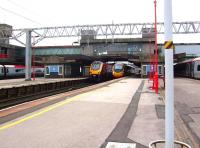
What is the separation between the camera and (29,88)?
24.3 metres

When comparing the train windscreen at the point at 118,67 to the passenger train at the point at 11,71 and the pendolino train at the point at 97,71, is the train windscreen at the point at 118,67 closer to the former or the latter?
the pendolino train at the point at 97,71

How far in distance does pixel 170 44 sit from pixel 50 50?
87729 millimetres

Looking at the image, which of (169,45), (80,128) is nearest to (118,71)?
(80,128)

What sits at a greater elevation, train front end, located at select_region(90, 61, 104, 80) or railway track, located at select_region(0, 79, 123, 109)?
train front end, located at select_region(90, 61, 104, 80)

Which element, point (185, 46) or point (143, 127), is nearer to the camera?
point (143, 127)

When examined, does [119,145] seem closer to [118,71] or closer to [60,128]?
[60,128]

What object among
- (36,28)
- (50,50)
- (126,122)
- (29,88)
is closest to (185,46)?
(50,50)

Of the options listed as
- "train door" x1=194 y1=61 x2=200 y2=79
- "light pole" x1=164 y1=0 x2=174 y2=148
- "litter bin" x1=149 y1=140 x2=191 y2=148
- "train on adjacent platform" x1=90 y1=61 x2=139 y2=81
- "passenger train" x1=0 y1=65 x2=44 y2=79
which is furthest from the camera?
"passenger train" x1=0 y1=65 x2=44 y2=79

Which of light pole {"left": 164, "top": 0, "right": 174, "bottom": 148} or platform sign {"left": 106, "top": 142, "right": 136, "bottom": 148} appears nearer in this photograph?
light pole {"left": 164, "top": 0, "right": 174, "bottom": 148}

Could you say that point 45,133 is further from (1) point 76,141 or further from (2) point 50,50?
(2) point 50,50

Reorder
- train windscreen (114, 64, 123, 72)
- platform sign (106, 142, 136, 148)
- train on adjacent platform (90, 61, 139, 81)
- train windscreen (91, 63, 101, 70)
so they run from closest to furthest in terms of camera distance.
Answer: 1. platform sign (106, 142, 136, 148)
2. train on adjacent platform (90, 61, 139, 81)
3. train windscreen (91, 63, 101, 70)
4. train windscreen (114, 64, 123, 72)

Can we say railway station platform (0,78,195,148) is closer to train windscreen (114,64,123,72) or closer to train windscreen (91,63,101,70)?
train windscreen (91,63,101,70)

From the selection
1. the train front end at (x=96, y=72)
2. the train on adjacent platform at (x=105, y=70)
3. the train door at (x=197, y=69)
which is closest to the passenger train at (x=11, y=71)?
the train on adjacent platform at (x=105, y=70)

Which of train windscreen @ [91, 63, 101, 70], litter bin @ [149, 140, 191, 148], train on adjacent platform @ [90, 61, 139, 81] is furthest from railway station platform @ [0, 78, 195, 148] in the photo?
train windscreen @ [91, 63, 101, 70]
